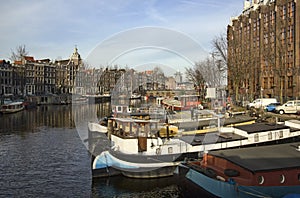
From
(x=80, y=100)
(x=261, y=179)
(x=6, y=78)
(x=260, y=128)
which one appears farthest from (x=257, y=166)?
(x=6, y=78)

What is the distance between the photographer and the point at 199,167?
1698 centimetres

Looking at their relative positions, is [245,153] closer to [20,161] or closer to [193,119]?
[193,119]

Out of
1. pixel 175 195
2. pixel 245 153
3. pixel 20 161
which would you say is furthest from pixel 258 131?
pixel 20 161

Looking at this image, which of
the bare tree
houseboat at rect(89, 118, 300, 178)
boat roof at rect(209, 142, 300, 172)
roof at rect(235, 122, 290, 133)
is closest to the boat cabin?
boat roof at rect(209, 142, 300, 172)

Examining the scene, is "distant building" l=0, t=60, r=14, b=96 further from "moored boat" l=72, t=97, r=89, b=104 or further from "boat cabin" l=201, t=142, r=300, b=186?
"boat cabin" l=201, t=142, r=300, b=186

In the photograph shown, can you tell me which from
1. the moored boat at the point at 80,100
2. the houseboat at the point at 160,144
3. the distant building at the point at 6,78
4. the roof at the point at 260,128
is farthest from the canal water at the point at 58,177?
the distant building at the point at 6,78

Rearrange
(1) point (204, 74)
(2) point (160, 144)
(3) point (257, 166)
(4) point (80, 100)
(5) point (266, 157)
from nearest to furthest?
(3) point (257, 166) < (5) point (266, 157) < (2) point (160, 144) < (1) point (204, 74) < (4) point (80, 100)

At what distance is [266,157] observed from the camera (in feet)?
52.6

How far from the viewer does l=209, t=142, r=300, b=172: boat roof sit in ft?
48.6

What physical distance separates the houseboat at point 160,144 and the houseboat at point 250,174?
3.74m

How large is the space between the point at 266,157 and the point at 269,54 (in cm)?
4364

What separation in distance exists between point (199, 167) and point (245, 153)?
240cm

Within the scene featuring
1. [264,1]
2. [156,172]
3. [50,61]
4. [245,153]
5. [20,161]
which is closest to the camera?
[245,153]

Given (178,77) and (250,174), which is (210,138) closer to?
(250,174)
